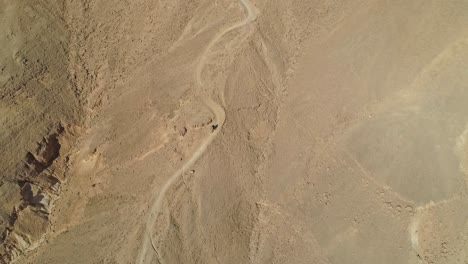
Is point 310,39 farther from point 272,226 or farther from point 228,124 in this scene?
point 272,226

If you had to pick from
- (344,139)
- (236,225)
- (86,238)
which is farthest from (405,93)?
(86,238)

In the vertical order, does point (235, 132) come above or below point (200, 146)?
below

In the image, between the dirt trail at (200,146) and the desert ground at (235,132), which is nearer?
the desert ground at (235,132)

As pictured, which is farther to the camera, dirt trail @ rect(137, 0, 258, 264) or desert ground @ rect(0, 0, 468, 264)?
dirt trail @ rect(137, 0, 258, 264)
